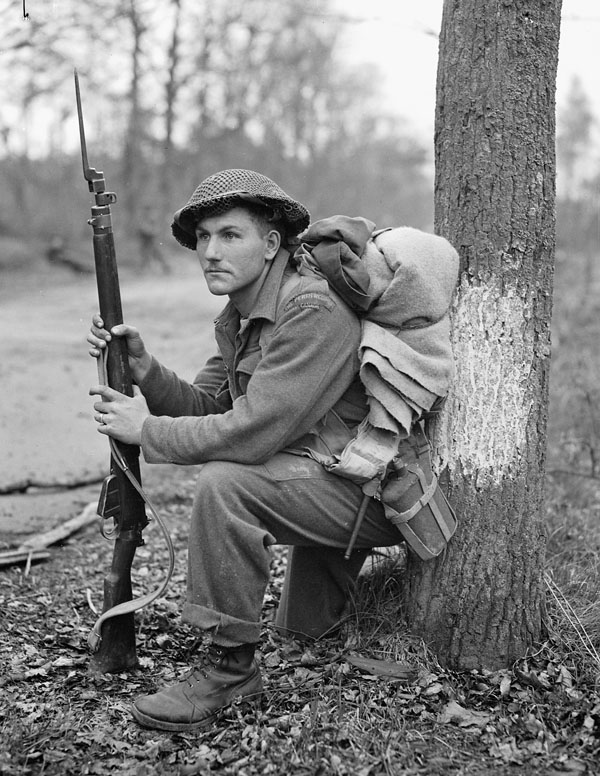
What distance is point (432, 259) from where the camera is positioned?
10.2 feet

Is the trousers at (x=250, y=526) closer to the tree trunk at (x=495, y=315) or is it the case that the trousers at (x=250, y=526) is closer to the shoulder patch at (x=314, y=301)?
the tree trunk at (x=495, y=315)

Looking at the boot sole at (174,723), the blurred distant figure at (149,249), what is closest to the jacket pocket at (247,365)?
the boot sole at (174,723)

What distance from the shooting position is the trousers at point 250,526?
3.02 m

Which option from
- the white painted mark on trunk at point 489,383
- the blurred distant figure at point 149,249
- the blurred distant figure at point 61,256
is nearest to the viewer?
the white painted mark on trunk at point 489,383

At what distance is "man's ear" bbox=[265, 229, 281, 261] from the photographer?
10.9 feet

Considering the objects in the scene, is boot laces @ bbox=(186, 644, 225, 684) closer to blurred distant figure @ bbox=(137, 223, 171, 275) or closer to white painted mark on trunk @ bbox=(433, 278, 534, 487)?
white painted mark on trunk @ bbox=(433, 278, 534, 487)

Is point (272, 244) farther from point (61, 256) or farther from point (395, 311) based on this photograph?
point (61, 256)

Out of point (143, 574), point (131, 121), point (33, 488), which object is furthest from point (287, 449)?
point (131, 121)

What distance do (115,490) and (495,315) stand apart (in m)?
1.72

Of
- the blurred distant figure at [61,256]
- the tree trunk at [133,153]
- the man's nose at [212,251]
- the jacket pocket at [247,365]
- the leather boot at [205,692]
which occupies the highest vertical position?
the tree trunk at [133,153]

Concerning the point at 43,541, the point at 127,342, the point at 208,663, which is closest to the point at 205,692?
the point at 208,663

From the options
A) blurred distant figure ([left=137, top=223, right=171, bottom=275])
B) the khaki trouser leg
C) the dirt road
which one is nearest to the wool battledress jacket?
the khaki trouser leg

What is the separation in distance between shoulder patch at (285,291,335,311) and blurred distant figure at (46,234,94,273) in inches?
761

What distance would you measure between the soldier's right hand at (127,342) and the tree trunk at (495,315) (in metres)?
1.30
